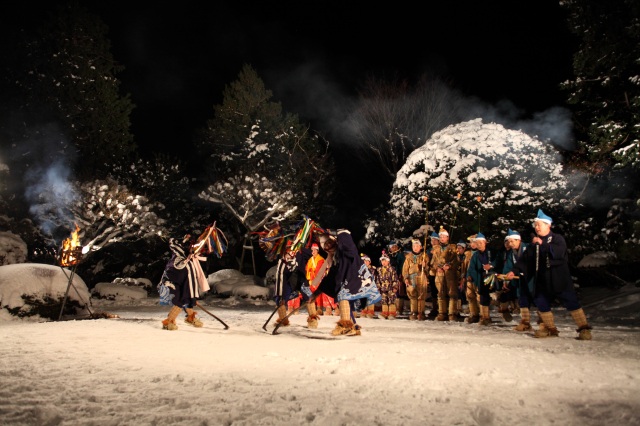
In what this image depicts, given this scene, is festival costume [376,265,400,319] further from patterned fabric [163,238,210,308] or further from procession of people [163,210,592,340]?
patterned fabric [163,238,210,308]

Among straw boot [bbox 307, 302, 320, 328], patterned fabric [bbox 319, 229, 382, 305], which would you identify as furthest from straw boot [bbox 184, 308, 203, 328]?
patterned fabric [bbox 319, 229, 382, 305]

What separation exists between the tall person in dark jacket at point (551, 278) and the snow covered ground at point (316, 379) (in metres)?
0.30

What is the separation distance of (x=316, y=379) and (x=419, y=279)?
312 inches

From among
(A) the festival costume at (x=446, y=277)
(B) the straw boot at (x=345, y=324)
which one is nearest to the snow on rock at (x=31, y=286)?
(B) the straw boot at (x=345, y=324)

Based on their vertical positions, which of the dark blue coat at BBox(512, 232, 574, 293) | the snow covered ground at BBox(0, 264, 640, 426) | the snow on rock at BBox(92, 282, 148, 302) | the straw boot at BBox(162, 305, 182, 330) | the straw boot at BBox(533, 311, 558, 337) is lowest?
the snow covered ground at BBox(0, 264, 640, 426)

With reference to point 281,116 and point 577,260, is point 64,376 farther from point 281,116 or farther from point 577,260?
point 281,116

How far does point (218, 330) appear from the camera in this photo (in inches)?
352

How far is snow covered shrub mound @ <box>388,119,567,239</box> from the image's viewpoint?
15.4 m

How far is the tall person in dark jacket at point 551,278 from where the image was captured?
7.29 m

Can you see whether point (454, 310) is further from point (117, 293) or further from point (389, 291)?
point (117, 293)

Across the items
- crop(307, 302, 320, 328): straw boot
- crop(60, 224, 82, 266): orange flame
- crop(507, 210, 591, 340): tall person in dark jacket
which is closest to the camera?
crop(507, 210, 591, 340): tall person in dark jacket

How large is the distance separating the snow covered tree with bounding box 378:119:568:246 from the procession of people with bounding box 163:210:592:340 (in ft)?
9.57

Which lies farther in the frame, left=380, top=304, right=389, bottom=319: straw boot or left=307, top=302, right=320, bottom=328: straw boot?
left=380, top=304, right=389, bottom=319: straw boot

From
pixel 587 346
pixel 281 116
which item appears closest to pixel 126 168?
pixel 281 116
